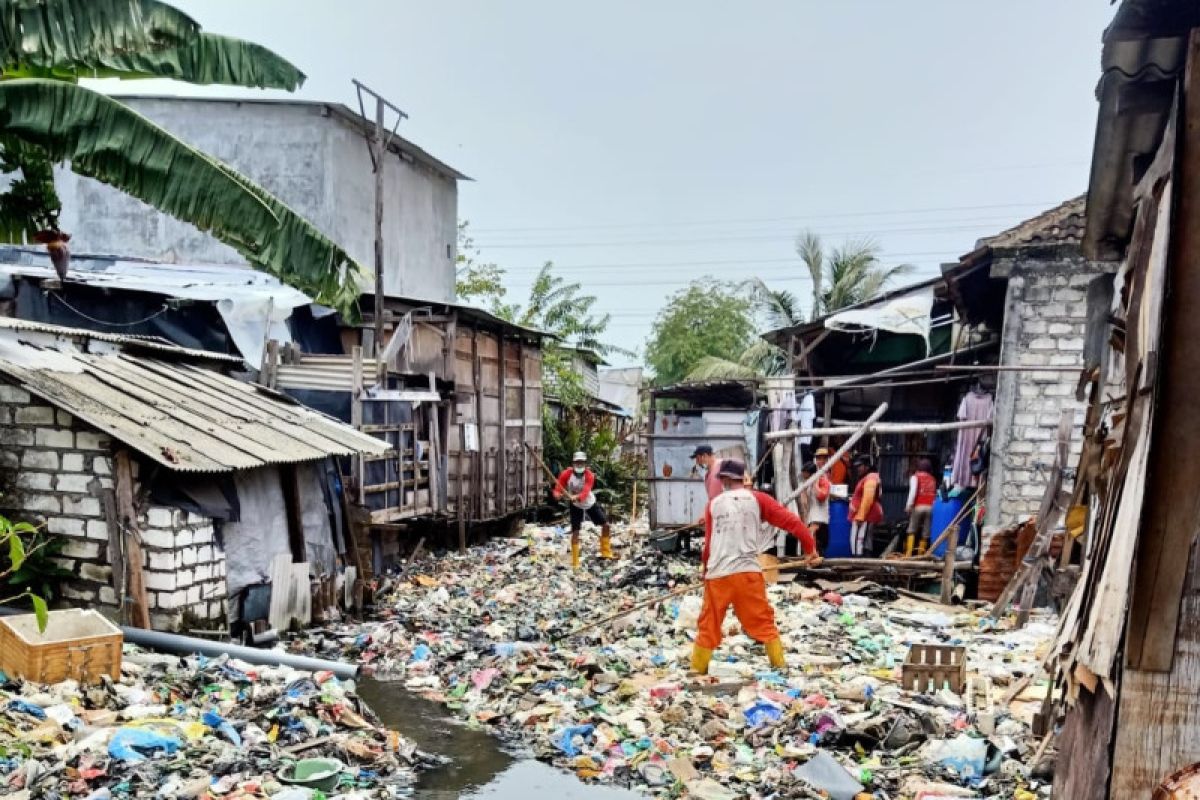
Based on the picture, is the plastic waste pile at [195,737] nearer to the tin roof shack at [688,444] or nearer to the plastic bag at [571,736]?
the plastic bag at [571,736]

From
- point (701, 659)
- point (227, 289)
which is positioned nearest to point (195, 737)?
point (701, 659)

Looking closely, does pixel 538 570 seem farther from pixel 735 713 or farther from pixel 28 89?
pixel 28 89

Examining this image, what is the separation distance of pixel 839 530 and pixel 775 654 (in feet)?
14.7

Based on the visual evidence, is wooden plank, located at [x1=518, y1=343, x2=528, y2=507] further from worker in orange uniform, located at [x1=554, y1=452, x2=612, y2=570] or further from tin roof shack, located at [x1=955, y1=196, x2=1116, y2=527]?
tin roof shack, located at [x1=955, y1=196, x2=1116, y2=527]

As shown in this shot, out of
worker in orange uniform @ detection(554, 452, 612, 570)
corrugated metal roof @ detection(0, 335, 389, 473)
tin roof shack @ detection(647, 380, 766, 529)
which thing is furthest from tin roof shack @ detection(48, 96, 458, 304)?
corrugated metal roof @ detection(0, 335, 389, 473)

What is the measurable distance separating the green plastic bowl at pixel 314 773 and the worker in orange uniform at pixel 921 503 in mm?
7801

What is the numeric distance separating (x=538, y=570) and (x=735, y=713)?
690cm

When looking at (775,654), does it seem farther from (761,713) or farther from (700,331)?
(700,331)

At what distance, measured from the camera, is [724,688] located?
6.97 m

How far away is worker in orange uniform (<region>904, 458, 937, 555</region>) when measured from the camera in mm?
11109

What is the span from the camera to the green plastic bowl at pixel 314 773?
16.4ft

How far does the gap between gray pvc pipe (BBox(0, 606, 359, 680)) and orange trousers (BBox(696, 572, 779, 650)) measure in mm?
2687

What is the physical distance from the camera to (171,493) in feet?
24.7

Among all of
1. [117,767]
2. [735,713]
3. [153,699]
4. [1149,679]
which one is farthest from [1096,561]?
[153,699]
